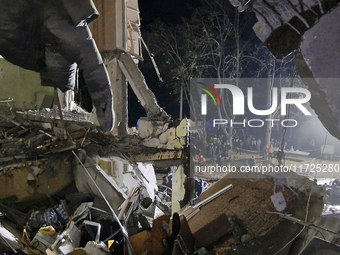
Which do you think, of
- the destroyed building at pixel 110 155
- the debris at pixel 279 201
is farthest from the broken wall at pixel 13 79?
the debris at pixel 279 201

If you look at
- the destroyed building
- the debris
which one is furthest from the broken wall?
the debris

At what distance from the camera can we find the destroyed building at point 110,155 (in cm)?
148

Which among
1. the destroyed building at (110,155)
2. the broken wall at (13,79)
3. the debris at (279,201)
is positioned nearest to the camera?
the destroyed building at (110,155)

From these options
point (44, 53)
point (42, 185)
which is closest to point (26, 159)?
point (42, 185)

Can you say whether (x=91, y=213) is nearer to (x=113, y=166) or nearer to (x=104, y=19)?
(x=113, y=166)

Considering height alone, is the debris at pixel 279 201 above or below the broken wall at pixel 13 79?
below

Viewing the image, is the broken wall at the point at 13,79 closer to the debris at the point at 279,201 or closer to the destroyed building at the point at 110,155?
the destroyed building at the point at 110,155

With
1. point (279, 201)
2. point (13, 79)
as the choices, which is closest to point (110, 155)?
point (13, 79)

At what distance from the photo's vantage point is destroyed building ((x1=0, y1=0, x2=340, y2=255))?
1.48 m

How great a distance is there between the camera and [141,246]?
2.98 metres

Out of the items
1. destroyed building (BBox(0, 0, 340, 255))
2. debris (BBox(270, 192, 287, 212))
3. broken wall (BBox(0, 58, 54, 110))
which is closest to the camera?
destroyed building (BBox(0, 0, 340, 255))

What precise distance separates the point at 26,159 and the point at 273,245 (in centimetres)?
460

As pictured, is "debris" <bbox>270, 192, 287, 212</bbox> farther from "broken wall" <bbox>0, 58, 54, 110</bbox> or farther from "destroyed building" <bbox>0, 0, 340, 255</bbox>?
"broken wall" <bbox>0, 58, 54, 110</bbox>

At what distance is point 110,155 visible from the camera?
5.52 meters
